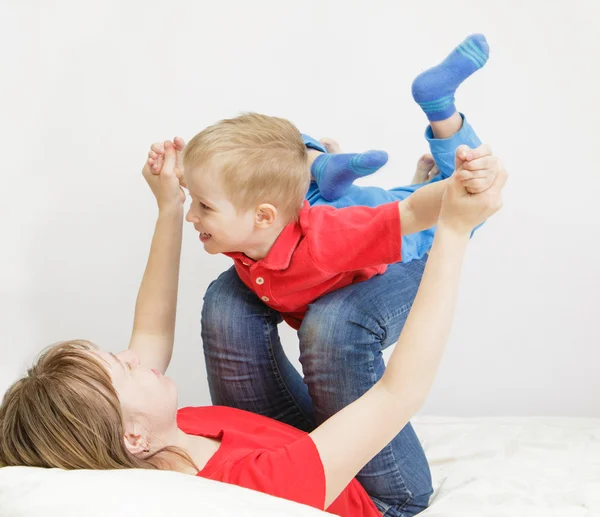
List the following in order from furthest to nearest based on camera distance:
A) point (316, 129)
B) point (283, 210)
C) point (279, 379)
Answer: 1. point (316, 129)
2. point (279, 379)
3. point (283, 210)

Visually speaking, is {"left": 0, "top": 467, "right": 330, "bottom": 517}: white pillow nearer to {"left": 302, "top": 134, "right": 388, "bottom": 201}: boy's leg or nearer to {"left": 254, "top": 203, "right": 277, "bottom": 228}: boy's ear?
{"left": 254, "top": 203, "right": 277, "bottom": 228}: boy's ear

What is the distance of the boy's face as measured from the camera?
4.58ft

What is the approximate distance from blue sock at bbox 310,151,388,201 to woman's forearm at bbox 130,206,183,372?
0.89ft

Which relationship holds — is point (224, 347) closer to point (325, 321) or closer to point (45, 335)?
point (325, 321)

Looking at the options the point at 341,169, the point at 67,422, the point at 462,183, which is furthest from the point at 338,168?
the point at 67,422

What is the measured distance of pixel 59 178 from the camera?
2.11 m

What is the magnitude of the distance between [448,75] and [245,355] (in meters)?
0.61

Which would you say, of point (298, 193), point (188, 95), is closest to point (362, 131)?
point (188, 95)

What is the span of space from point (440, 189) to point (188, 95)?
42.8 inches

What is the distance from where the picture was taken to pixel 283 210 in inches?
56.4

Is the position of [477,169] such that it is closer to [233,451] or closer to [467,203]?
[467,203]

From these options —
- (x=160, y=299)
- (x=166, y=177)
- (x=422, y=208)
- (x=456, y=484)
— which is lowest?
(x=456, y=484)

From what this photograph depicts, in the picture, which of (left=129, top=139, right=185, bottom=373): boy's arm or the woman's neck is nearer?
the woman's neck

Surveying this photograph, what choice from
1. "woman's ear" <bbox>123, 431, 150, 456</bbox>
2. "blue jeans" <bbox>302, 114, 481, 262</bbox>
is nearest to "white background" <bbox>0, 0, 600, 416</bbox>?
"blue jeans" <bbox>302, 114, 481, 262</bbox>
